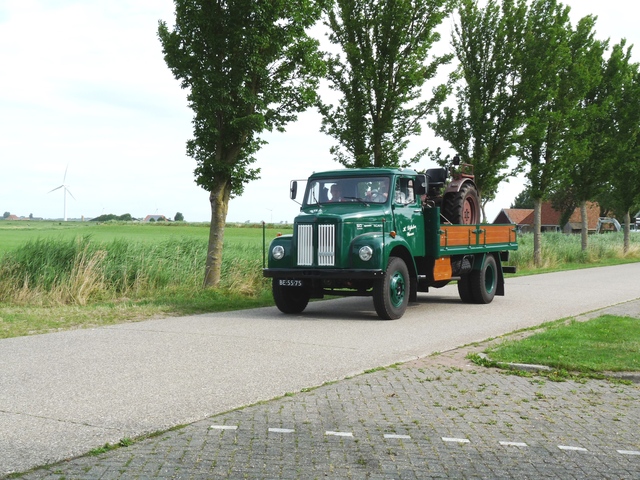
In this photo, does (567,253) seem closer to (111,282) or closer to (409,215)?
(409,215)

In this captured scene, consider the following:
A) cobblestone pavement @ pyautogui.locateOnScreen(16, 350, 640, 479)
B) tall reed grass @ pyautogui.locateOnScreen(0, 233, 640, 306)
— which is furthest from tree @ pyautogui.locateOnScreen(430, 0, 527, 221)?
cobblestone pavement @ pyautogui.locateOnScreen(16, 350, 640, 479)

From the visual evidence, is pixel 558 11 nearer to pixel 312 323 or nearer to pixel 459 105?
pixel 459 105

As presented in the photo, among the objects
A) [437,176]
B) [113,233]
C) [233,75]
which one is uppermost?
[233,75]

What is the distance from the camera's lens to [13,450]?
192 inches

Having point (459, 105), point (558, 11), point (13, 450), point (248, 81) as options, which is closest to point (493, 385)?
point (13, 450)

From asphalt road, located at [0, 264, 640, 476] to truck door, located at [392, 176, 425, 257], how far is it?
1334 millimetres

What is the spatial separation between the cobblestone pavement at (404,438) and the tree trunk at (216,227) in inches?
386

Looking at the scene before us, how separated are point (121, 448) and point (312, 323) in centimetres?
699

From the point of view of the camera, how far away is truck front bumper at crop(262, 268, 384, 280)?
12.0 meters

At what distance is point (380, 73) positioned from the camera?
19.9 m

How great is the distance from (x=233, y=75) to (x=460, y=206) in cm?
547

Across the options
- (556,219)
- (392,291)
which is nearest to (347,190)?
(392,291)

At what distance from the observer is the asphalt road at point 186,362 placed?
554cm

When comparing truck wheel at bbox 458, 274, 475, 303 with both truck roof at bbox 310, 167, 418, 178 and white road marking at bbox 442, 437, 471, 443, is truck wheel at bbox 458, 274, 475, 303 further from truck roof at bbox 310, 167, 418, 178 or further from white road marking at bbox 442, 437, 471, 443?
white road marking at bbox 442, 437, 471, 443
